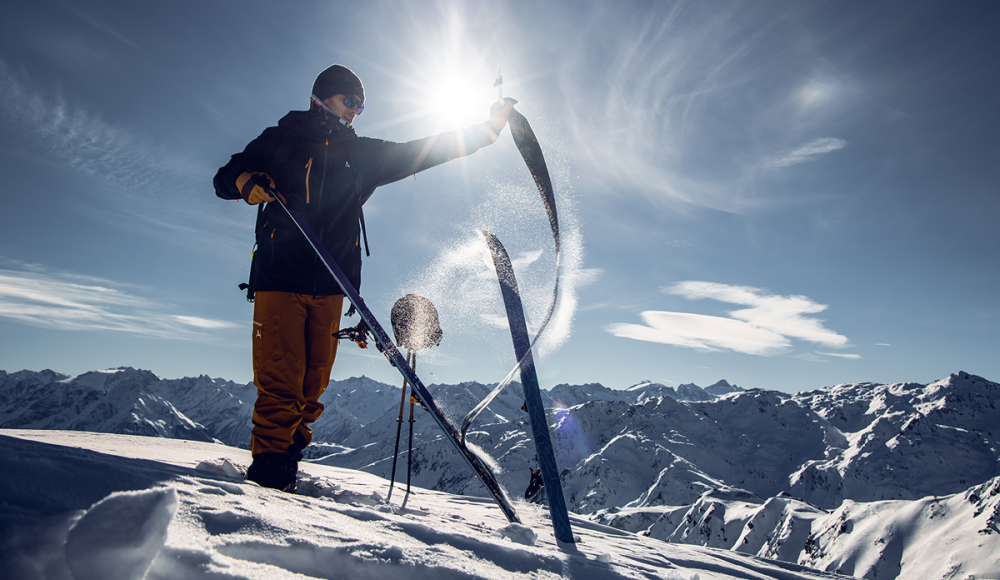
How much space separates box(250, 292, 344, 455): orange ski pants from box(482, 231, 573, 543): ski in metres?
1.66

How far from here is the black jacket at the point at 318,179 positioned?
12.7 ft

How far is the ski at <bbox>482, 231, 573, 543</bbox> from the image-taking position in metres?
3.27

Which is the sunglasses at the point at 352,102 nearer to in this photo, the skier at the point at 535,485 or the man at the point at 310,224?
the man at the point at 310,224

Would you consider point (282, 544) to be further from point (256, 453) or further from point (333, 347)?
point (333, 347)

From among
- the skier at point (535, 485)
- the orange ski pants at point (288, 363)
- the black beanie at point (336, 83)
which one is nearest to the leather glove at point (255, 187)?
the orange ski pants at point (288, 363)

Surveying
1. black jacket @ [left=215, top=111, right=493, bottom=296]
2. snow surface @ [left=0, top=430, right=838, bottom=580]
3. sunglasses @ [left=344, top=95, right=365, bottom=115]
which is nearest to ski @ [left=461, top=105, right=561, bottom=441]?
black jacket @ [left=215, top=111, right=493, bottom=296]

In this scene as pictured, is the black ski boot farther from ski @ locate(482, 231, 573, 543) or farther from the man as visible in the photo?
ski @ locate(482, 231, 573, 543)

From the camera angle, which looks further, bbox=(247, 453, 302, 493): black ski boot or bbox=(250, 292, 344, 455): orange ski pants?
bbox=(250, 292, 344, 455): orange ski pants

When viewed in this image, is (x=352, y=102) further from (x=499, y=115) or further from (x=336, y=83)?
(x=499, y=115)

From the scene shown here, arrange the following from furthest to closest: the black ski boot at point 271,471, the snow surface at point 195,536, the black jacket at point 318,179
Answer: the black jacket at point 318,179, the black ski boot at point 271,471, the snow surface at point 195,536

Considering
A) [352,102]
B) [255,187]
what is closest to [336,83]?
[352,102]

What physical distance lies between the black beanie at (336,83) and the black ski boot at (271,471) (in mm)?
3292

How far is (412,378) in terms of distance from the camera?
146 inches

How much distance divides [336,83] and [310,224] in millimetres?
1464
